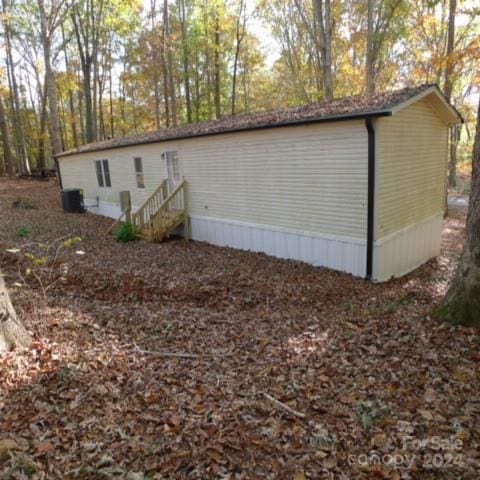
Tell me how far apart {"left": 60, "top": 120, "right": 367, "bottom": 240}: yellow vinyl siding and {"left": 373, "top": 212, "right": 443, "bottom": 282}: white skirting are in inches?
23.5

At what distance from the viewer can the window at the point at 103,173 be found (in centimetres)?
1428

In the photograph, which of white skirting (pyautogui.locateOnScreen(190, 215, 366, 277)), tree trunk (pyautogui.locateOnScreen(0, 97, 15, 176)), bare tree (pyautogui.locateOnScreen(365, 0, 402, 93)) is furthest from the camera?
tree trunk (pyautogui.locateOnScreen(0, 97, 15, 176))

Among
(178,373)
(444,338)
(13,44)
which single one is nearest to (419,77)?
(444,338)

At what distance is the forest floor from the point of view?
2357 millimetres

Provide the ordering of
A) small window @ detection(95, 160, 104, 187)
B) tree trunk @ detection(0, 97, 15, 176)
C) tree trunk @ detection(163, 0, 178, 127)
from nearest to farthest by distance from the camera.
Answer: small window @ detection(95, 160, 104, 187) → tree trunk @ detection(0, 97, 15, 176) → tree trunk @ detection(163, 0, 178, 127)

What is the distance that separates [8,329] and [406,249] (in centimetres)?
735

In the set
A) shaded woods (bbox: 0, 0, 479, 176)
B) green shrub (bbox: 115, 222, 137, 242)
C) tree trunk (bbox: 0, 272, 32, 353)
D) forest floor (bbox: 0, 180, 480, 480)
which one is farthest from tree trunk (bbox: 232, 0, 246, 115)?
tree trunk (bbox: 0, 272, 32, 353)

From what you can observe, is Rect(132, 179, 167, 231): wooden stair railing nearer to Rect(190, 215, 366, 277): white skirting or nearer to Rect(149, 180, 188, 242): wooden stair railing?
Rect(149, 180, 188, 242): wooden stair railing

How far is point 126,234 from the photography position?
10188mm

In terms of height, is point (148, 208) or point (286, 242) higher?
point (148, 208)

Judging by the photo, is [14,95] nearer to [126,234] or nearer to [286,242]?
[126,234]

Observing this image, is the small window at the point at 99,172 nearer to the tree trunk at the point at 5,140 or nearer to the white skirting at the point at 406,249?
the tree trunk at the point at 5,140

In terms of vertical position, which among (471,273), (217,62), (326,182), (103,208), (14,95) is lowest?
(103,208)

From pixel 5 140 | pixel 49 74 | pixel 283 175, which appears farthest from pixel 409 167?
pixel 5 140
